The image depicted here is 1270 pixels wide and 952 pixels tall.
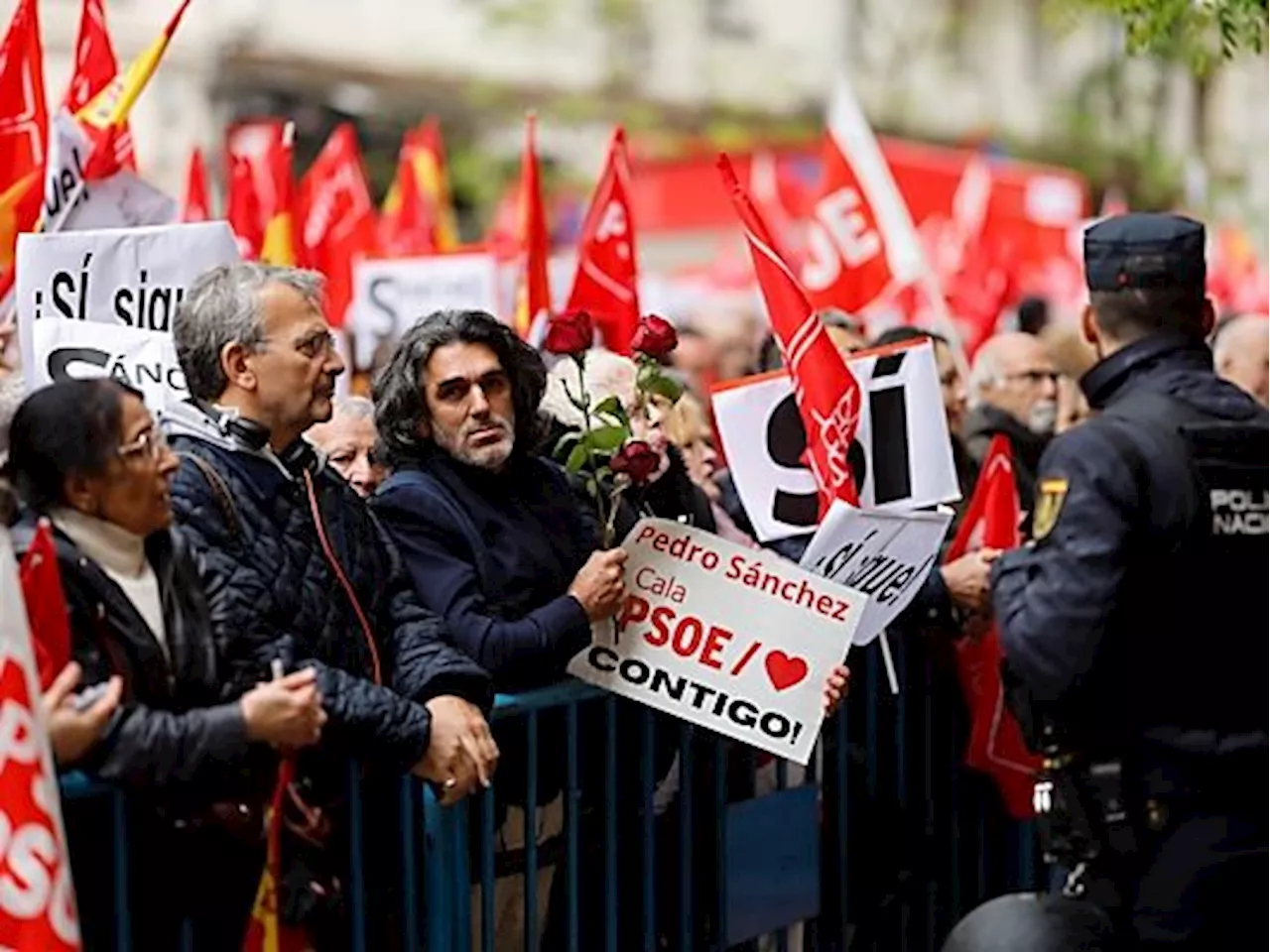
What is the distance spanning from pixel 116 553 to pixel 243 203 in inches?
228

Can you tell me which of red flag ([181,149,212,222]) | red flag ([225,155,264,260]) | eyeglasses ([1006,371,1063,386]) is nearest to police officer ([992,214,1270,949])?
eyeglasses ([1006,371,1063,386])

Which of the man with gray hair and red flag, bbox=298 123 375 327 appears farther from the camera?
red flag, bbox=298 123 375 327

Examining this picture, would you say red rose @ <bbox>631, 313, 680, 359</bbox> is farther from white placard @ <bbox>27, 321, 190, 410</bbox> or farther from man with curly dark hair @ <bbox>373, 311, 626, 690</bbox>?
white placard @ <bbox>27, 321, 190, 410</bbox>

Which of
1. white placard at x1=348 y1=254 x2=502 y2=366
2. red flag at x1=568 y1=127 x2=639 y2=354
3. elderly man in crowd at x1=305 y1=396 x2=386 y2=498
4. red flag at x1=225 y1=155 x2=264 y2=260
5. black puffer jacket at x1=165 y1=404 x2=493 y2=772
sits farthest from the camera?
white placard at x1=348 y1=254 x2=502 y2=366

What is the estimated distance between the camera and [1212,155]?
49188mm

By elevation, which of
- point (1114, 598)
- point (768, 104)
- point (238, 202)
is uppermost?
point (768, 104)

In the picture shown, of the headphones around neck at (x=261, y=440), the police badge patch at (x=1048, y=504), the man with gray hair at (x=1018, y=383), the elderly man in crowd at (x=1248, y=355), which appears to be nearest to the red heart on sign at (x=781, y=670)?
the police badge patch at (x=1048, y=504)

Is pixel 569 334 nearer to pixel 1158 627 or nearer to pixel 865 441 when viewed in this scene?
pixel 865 441

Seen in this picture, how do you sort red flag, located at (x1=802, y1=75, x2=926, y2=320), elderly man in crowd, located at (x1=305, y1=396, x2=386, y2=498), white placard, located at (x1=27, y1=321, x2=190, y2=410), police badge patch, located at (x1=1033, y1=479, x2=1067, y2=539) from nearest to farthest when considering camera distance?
police badge patch, located at (x1=1033, y1=479, x2=1067, y2=539) < white placard, located at (x1=27, y1=321, x2=190, y2=410) < elderly man in crowd, located at (x1=305, y1=396, x2=386, y2=498) < red flag, located at (x1=802, y1=75, x2=926, y2=320)

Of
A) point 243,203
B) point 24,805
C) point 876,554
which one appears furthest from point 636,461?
point 243,203

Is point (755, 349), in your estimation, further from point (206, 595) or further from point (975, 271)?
point (206, 595)

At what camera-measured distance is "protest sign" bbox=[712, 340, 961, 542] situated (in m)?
6.93

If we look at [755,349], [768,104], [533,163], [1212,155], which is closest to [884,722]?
[533,163]

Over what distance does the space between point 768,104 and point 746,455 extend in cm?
3364
